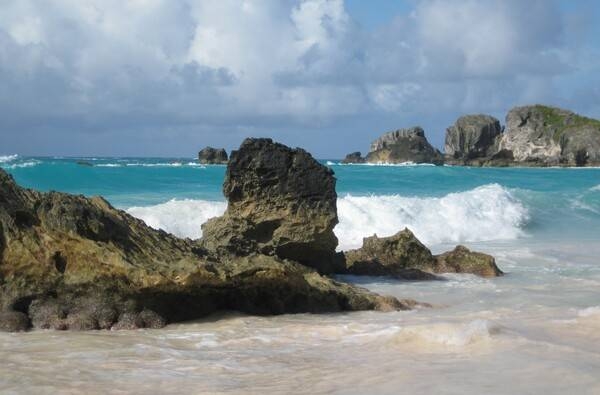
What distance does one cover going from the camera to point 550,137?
3915 inches

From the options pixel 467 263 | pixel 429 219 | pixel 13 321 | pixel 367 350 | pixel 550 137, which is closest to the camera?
pixel 367 350

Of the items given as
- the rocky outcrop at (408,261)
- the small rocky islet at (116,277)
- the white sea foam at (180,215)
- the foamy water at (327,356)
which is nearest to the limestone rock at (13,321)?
the small rocky islet at (116,277)

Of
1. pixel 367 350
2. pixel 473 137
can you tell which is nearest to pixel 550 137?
pixel 473 137

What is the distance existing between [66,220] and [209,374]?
248 centimetres

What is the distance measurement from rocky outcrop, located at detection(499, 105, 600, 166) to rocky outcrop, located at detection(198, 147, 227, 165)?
41.2 m

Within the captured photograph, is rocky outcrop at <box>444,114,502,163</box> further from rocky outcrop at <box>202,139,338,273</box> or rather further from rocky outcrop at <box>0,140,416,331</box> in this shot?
rocky outcrop at <box>0,140,416,331</box>

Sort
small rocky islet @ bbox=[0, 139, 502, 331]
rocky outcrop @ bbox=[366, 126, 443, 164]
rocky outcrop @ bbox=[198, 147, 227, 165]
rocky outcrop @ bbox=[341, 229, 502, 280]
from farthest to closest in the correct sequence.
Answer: rocky outcrop @ bbox=[366, 126, 443, 164], rocky outcrop @ bbox=[198, 147, 227, 165], rocky outcrop @ bbox=[341, 229, 502, 280], small rocky islet @ bbox=[0, 139, 502, 331]

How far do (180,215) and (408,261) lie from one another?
8738 mm

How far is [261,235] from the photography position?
410 inches

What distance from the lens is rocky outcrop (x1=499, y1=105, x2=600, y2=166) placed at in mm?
93812

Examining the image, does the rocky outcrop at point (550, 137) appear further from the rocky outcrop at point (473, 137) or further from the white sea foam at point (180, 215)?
the white sea foam at point (180, 215)

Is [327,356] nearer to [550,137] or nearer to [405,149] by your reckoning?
[550,137]

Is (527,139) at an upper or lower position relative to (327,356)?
upper

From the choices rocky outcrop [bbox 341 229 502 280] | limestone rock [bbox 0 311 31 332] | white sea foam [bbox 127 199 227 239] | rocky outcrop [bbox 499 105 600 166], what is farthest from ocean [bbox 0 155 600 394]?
rocky outcrop [bbox 499 105 600 166]
